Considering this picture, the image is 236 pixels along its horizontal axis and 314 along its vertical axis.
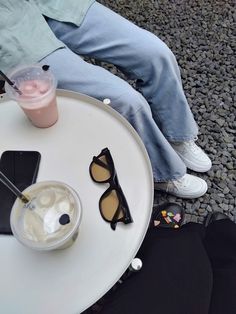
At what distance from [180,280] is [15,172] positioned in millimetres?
410

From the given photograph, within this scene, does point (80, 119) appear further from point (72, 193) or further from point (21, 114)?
point (72, 193)

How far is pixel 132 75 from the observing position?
1.13 meters

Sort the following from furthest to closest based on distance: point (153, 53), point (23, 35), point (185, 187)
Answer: point (185, 187), point (153, 53), point (23, 35)

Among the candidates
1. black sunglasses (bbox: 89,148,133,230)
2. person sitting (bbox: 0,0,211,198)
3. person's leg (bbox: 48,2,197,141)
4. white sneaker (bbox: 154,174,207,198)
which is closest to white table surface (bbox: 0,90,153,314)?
black sunglasses (bbox: 89,148,133,230)

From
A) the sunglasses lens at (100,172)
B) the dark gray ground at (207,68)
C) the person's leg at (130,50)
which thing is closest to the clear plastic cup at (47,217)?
the sunglasses lens at (100,172)

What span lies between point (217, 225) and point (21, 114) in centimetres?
59

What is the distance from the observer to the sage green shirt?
2.99ft

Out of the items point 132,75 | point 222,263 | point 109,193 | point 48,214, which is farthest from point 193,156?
point 48,214

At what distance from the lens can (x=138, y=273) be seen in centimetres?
77

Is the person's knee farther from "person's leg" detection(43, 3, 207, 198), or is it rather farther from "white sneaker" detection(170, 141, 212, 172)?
"white sneaker" detection(170, 141, 212, 172)

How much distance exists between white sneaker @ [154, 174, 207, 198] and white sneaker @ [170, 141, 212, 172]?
0.06m

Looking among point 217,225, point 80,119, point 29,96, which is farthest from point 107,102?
point 217,225

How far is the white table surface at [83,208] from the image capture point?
639mm

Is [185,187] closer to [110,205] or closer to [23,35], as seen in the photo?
[110,205]
